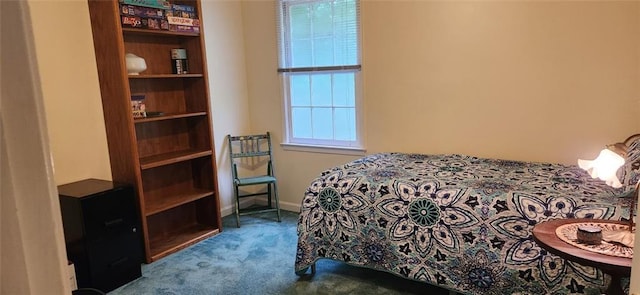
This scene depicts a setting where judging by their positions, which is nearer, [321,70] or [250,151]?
[321,70]

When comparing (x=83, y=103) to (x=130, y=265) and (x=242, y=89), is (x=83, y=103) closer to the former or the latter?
(x=130, y=265)

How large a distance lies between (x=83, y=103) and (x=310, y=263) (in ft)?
6.29

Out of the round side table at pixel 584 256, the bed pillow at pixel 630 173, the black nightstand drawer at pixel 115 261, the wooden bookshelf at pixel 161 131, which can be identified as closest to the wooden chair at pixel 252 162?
the wooden bookshelf at pixel 161 131

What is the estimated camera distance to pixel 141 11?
3.03m

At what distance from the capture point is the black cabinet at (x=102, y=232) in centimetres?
262

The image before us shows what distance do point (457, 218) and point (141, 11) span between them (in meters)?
2.51

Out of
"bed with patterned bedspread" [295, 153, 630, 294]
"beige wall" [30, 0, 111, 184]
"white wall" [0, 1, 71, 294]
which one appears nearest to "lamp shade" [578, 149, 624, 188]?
"bed with patterned bedspread" [295, 153, 630, 294]

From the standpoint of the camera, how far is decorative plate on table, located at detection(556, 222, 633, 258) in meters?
1.57

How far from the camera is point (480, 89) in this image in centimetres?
316

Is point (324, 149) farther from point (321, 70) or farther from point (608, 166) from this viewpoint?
point (608, 166)

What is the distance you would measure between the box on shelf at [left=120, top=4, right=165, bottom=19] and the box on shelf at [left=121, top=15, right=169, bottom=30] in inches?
0.8

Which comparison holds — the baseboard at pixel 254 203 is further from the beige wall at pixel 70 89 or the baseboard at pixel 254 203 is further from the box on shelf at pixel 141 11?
the box on shelf at pixel 141 11

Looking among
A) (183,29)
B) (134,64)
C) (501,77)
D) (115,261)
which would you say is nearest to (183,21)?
(183,29)

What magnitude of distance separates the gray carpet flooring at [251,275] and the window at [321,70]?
1.05 meters
